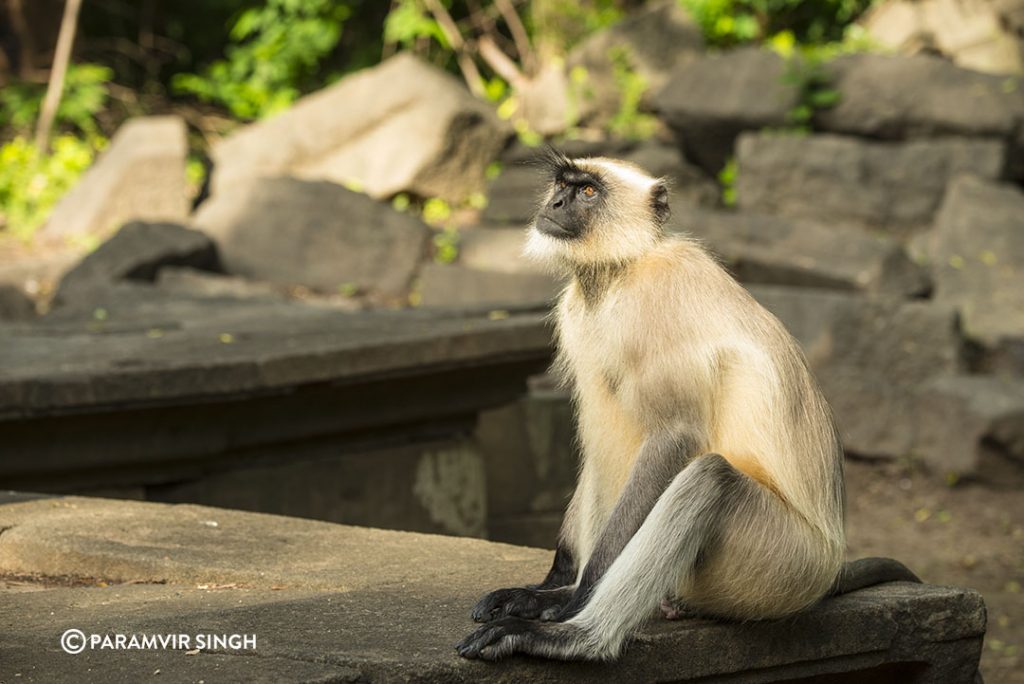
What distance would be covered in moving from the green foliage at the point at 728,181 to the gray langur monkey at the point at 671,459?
7.29m

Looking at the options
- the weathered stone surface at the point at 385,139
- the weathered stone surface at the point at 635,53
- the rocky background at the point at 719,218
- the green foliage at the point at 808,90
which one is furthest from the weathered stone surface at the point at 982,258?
the weathered stone surface at the point at 385,139

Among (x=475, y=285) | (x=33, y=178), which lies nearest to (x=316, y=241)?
(x=475, y=285)

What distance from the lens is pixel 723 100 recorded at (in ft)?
34.0

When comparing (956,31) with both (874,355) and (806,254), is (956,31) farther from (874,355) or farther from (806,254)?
(874,355)

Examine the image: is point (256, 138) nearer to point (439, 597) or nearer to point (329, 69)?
point (329, 69)

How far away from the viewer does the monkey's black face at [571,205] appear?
3.24 meters

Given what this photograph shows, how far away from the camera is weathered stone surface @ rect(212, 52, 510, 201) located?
35.3ft

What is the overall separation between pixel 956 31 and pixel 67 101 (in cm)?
770

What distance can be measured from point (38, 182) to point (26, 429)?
8.02 m

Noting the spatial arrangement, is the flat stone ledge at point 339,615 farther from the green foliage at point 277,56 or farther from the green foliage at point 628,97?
the green foliage at point 277,56

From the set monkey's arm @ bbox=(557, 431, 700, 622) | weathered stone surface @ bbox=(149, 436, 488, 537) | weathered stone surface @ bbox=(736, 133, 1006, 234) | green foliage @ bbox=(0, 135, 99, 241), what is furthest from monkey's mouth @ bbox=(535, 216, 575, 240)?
green foliage @ bbox=(0, 135, 99, 241)

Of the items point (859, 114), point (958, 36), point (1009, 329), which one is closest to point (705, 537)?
point (1009, 329)

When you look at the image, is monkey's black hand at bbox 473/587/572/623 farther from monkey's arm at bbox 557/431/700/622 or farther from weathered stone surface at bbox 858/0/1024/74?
weathered stone surface at bbox 858/0/1024/74

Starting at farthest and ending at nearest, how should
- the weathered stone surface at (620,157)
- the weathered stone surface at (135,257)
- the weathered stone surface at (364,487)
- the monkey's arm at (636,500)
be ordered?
the weathered stone surface at (620,157), the weathered stone surface at (135,257), the weathered stone surface at (364,487), the monkey's arm at (636,500)
